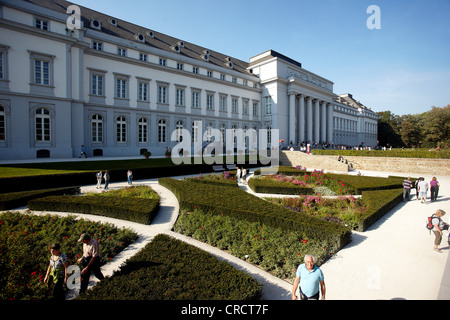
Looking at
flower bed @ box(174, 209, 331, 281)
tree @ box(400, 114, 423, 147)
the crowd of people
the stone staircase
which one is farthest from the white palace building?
tree @ box(400, 114, 423, 147)

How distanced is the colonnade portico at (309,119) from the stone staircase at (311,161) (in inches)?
554

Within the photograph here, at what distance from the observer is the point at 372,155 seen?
1161 inches

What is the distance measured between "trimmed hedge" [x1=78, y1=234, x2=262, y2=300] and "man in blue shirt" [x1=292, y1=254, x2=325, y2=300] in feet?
2.84

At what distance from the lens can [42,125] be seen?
23844 mm

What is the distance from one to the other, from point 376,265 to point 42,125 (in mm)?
30068

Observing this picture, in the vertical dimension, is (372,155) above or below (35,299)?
above

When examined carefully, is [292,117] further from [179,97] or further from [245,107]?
[179,97]

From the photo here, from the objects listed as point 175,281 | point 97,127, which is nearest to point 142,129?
point 97,127

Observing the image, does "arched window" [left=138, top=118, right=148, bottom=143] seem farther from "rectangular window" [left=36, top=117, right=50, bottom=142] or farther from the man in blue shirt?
the man in blue shirt

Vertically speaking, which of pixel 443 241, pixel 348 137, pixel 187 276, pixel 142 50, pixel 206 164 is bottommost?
pixel 443 241
